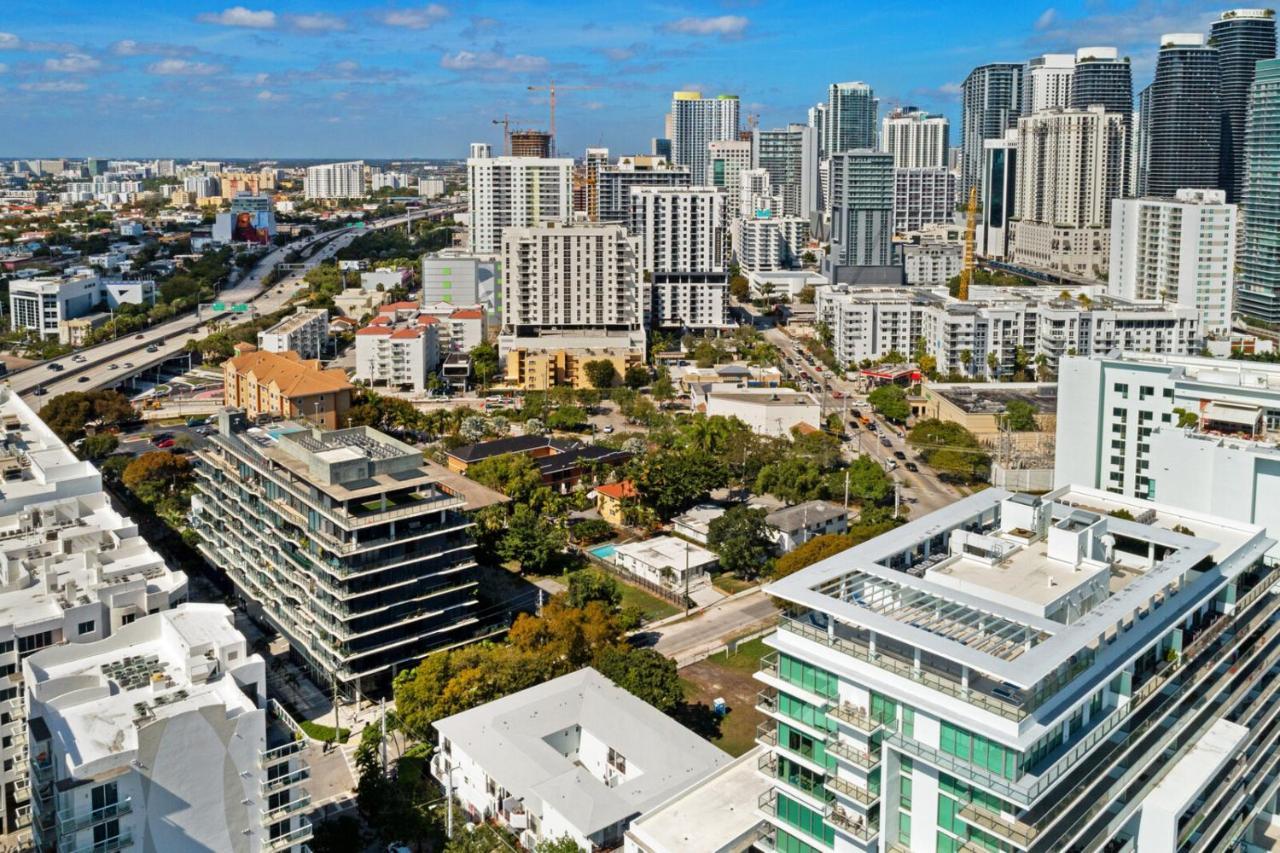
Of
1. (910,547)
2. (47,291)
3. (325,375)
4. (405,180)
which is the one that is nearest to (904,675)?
(910,547)

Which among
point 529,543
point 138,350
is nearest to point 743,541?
point 529,543

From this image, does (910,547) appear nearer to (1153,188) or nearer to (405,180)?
(1153,188)

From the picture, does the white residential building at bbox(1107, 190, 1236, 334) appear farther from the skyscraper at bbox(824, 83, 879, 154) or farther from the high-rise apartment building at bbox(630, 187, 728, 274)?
the skyscraper at bbox(824, 83, 879, 154)

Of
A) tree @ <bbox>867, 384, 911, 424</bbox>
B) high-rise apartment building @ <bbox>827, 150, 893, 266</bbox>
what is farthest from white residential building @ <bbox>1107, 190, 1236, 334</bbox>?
high-rise apartment building @ <bbox>827, 150, 893, 266</bbox>

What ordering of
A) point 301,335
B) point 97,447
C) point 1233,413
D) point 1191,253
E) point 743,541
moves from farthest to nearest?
point 301,335, point 1191,253, point 97,447, point 743,541, point 1233,413

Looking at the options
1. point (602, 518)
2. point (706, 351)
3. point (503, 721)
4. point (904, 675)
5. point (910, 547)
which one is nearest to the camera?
point (904, 675)

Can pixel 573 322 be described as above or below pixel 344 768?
above

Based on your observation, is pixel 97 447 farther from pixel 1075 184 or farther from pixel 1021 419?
pixel 1075 184
